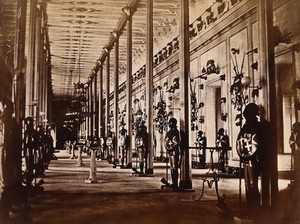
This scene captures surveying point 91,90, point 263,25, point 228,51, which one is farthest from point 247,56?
point 91,90

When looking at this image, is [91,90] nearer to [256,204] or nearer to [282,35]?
[282,35]

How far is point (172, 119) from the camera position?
7.86 metres

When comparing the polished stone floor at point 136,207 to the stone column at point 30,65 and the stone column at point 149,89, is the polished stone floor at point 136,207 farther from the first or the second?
the stone column at point 30,65

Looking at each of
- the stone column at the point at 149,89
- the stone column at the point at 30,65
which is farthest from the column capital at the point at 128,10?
the stone column at the point at 30,65

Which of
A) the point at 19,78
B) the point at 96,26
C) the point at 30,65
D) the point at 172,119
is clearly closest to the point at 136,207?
the point at 19,78

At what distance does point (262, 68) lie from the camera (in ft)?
17.5

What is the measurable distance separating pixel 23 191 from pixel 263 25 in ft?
12.1

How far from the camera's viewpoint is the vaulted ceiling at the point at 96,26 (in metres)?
14.7

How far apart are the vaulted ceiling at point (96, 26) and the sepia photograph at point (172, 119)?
3.0 inches

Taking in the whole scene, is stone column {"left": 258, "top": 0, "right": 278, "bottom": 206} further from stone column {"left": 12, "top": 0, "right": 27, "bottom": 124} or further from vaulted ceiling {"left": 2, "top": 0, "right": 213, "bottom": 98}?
vaulted ceiling {"left": 2, "top": 0, "right": 213, "bottom": 98}

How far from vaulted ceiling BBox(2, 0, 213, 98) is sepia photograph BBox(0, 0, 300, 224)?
0.08 metres

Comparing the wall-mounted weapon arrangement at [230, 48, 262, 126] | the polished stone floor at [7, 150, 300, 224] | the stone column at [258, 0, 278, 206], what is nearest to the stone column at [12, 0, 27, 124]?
the polished stone floor at [7, 150, 300, 224]

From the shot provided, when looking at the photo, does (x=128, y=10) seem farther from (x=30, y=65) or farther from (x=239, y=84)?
(x=239, y=84)

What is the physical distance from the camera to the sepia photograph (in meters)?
4.89
